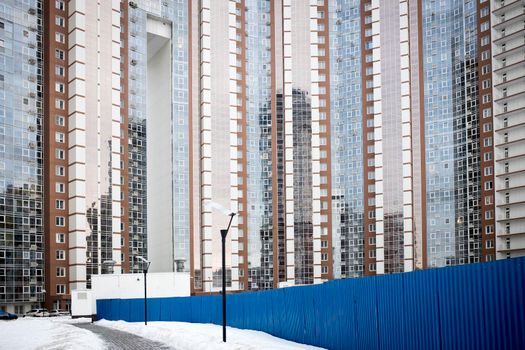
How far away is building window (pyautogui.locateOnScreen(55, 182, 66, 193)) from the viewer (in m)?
91.2

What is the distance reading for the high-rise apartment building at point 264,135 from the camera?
91.7 meters

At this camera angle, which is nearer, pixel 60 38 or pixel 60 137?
pixel 60 137

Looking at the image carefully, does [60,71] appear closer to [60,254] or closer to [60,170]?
[60,170]

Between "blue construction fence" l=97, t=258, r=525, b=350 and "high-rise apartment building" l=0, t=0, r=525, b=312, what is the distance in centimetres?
6144

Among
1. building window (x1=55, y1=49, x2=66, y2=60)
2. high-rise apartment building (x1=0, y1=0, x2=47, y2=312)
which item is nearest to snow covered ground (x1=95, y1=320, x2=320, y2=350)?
high-rise apartment building (x1=0, y1=0, x2=47, y2=312)

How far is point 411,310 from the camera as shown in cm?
2112

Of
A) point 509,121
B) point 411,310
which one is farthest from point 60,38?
point 411,310

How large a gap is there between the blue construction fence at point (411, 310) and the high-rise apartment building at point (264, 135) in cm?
6144

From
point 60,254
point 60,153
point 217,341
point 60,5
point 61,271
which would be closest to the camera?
point 217,341

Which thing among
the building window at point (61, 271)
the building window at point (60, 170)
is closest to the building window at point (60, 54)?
the building window at point (60, 170)

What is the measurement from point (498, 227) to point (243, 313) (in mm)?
65764

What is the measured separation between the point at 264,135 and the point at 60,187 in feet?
118

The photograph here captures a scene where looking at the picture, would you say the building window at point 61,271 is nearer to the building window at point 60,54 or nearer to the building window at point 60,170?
the building window at point 60,170

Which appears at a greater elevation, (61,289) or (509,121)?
(509,121)
